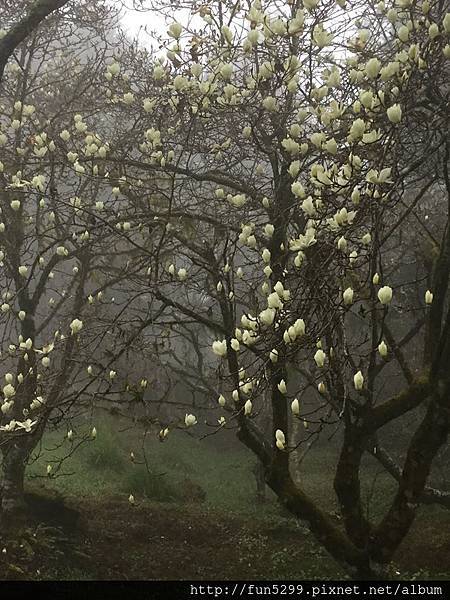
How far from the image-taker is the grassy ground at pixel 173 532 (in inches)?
223

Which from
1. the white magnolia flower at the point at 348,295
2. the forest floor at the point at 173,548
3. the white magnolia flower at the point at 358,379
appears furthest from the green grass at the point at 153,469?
the white magnolia flower at the point at 348,295

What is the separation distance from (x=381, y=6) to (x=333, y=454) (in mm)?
9179

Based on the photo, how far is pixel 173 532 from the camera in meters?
6.79

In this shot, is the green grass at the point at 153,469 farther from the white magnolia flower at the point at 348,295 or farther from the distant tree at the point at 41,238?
the white magnolia flower at the point at 348,295

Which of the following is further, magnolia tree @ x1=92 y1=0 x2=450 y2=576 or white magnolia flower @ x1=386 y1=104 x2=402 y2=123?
A: magnolia tree @ x1=92 y1=0 x2=450 y2=576

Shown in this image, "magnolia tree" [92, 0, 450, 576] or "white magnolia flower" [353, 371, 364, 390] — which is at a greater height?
"magnolia tree" [92, 0, 450, 576]

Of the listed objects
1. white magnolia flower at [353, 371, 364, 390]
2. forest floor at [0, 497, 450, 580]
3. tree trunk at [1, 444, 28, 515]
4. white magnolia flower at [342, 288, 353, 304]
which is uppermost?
white magnolia flower at [342, 288, 353, 304]

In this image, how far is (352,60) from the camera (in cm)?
381

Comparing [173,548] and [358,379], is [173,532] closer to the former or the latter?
[173,548]

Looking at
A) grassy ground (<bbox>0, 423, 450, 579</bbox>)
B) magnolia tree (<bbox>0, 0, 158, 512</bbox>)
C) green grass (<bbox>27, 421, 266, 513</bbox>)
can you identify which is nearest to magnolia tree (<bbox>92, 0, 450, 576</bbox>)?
magnolia tree (<bbox>0, 0, 158, 512</bbox>)

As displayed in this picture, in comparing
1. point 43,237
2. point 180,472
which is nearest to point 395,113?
point 43,237

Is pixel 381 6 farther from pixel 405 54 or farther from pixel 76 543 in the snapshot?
pixel 76 543

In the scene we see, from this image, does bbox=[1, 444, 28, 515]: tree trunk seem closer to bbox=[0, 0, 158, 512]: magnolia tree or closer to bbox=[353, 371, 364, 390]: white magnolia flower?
bbox=[0, 0, 158, 512]: magnolia tree

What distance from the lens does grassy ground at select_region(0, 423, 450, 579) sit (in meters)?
5.65
